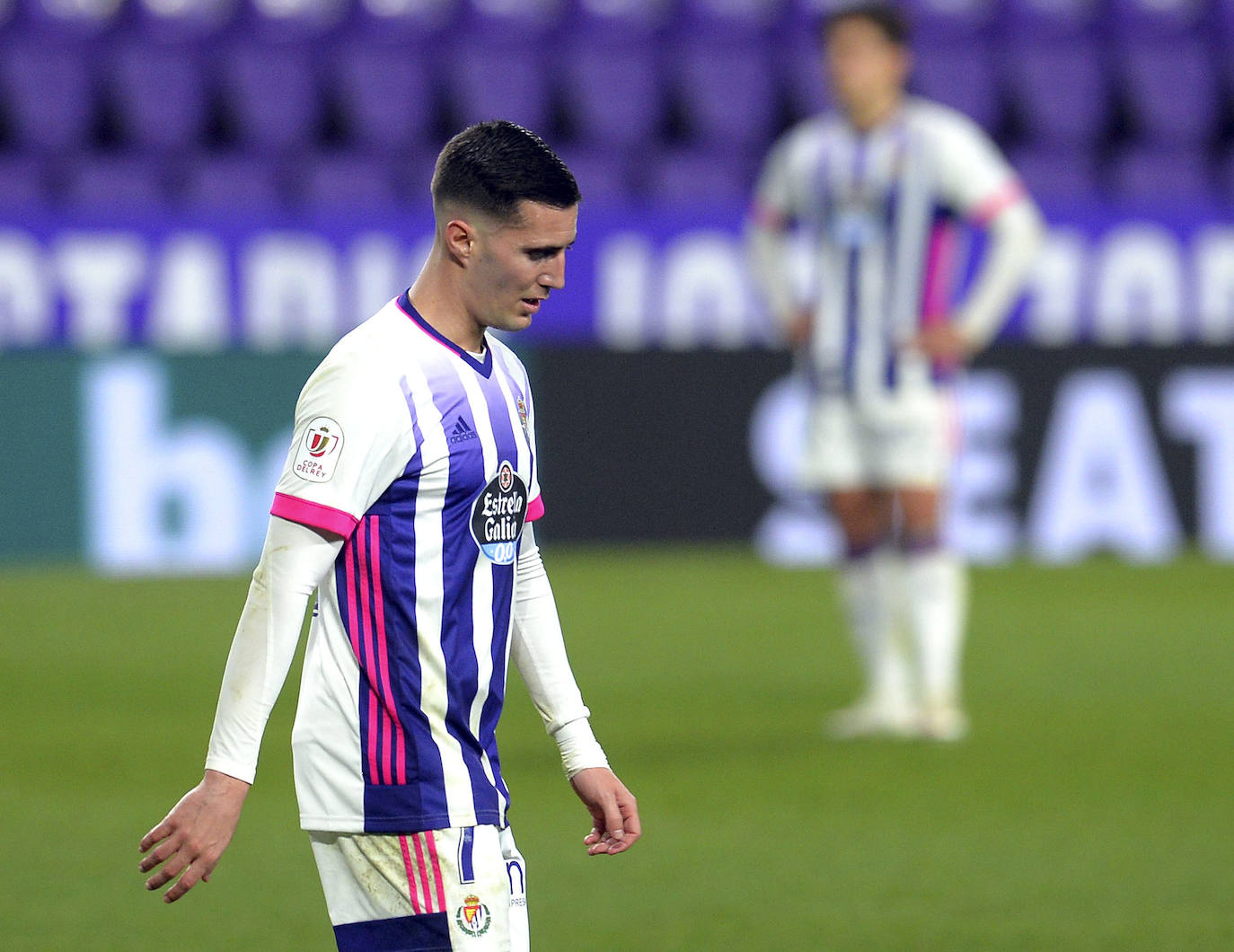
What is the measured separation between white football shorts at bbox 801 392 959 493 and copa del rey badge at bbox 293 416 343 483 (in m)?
4.08

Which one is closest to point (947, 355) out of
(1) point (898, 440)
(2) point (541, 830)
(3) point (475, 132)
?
(1) point (898, 440)

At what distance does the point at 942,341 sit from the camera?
20.5 feet

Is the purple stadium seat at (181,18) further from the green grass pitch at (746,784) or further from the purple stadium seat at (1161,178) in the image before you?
the purple stadium seat at (1161,178)

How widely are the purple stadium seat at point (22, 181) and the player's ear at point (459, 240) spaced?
8833 mm

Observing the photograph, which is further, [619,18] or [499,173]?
[619,18]

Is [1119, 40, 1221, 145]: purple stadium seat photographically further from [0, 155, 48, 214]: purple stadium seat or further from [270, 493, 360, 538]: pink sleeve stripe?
[270, 493, 360, 538]: pink sleeve stripe

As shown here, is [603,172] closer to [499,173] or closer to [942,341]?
[942,341]

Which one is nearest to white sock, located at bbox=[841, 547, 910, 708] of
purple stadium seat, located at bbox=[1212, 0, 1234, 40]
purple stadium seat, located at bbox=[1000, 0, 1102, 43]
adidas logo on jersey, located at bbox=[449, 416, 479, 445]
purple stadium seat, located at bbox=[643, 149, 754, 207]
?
Answer: adidas logo on jersey, located at bbox=[449, 416, 479, 445]

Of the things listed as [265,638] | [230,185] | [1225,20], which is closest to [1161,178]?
[1225,20]

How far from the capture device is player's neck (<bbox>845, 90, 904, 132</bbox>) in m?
6.26

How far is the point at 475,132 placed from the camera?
2512 millimetres

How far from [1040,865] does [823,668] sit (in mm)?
2845

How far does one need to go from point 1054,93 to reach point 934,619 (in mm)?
6686

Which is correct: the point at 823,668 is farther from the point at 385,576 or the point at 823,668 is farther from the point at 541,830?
the point at 385,576
